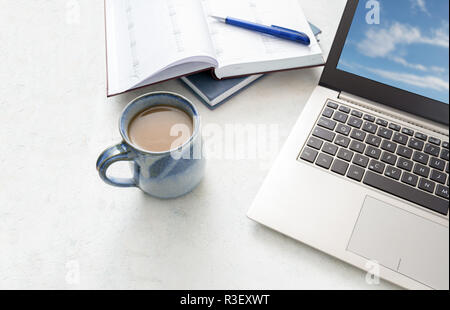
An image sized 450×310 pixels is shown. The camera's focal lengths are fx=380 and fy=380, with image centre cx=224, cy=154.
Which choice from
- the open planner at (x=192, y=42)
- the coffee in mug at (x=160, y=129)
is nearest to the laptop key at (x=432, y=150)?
the open planner at (x=192, y=42)

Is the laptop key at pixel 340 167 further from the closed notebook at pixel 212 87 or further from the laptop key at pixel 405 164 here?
the closed notebook at pixel 212 87

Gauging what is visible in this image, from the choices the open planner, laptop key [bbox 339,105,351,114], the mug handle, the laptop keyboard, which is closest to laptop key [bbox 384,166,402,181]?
the laptop keyboard

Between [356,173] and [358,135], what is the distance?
6 cm

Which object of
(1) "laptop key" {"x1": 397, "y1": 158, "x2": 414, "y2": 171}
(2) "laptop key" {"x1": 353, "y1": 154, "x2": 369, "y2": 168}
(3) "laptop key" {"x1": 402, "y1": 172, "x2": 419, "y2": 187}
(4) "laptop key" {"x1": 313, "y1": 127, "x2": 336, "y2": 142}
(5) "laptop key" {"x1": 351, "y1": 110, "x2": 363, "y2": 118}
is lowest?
(3) "laptop key" {"x1": 402, "y1": 172, "x2": 419, "y2": 187}

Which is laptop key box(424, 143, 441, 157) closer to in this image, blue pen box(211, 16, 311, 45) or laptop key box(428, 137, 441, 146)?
laptop key box(428, 137, 441, 146)

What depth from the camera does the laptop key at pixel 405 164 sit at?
0.50 m

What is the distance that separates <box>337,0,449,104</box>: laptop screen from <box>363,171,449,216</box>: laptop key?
5.0 inches

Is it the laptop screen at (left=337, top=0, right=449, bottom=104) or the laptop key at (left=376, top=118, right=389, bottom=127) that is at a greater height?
the laptop screen at (left=337, top=0, right=449, bottom=104)

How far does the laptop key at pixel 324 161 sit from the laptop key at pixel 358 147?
35 mm

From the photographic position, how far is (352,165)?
51cm

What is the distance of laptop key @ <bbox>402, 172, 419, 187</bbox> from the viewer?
1.62 ft
